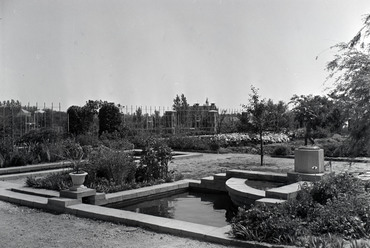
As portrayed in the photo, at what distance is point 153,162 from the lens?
1016 centimetres

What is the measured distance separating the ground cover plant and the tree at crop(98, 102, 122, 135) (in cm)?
1616

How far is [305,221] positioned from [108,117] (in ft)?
55.3

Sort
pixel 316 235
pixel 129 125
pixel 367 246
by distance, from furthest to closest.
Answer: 1. pixel 129 125
2. pixel 316 235
3. pixel 367 246

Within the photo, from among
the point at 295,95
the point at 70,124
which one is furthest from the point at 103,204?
the point at 295,95

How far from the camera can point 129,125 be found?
23.9m

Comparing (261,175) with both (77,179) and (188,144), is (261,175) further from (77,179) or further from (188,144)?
(188,144)

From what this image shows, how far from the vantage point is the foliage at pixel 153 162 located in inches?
400

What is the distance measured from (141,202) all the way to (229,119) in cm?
2113

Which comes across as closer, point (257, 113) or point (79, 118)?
point (257, 113)

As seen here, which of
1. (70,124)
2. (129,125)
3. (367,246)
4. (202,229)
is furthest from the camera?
(129,125)

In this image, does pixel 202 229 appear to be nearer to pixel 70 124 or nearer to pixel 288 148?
pixel 288 148

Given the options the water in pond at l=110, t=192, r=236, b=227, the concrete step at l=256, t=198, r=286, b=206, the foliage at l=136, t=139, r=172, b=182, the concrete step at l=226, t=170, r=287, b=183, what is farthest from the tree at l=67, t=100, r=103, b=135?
the concrete step at l=256, t=198, r=286, b=206

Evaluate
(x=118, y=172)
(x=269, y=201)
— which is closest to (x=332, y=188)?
(x=269, y=201)

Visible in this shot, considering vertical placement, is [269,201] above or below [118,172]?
below
